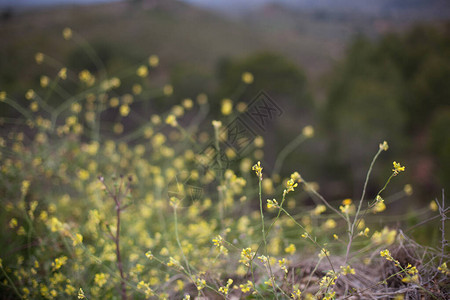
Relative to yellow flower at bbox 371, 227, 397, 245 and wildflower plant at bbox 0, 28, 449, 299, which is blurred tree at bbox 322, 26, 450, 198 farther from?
yellow flower at bbox 371, 227, 397, 245

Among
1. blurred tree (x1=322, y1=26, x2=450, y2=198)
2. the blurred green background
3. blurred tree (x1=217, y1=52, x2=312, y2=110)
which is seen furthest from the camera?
blurred tree (x1=217, y1=52, x2=312, y2=110)

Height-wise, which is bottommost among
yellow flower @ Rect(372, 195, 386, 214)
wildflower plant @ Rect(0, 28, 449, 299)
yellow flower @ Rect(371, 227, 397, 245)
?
wildflower plant @ Rect(0, 28, 449, 299)

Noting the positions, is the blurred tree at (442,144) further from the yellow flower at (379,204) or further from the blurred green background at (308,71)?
the yellow flower at (379,204)

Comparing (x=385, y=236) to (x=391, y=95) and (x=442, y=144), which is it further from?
(x=391, y=95)

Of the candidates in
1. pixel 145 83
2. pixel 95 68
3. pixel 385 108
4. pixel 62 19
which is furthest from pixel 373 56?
pixel 62 19

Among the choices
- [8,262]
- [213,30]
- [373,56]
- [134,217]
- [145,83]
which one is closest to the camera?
[8,262]

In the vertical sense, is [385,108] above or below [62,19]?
below

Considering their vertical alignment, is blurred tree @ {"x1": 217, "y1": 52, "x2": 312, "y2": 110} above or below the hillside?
below

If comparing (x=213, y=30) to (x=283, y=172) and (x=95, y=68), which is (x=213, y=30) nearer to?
(x=95, y=68)

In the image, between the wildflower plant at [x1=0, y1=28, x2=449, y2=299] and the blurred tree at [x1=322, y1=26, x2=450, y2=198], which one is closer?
the wildflower plant at [x1=0, y1=28, x2=449, y2=299]

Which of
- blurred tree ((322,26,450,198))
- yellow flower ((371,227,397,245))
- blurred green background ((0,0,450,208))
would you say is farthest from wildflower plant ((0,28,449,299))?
blurred tree ((322,26,450,198))

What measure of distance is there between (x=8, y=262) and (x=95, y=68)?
4535 millimetres

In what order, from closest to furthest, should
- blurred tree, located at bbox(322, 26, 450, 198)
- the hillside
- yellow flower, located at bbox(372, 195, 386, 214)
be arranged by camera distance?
yellow flower, located at bbox(372, 195, 386, 214), the hillside, blurred tree, located at bbox(322, 26, 450, 198)

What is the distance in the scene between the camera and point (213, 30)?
24.3 feet
